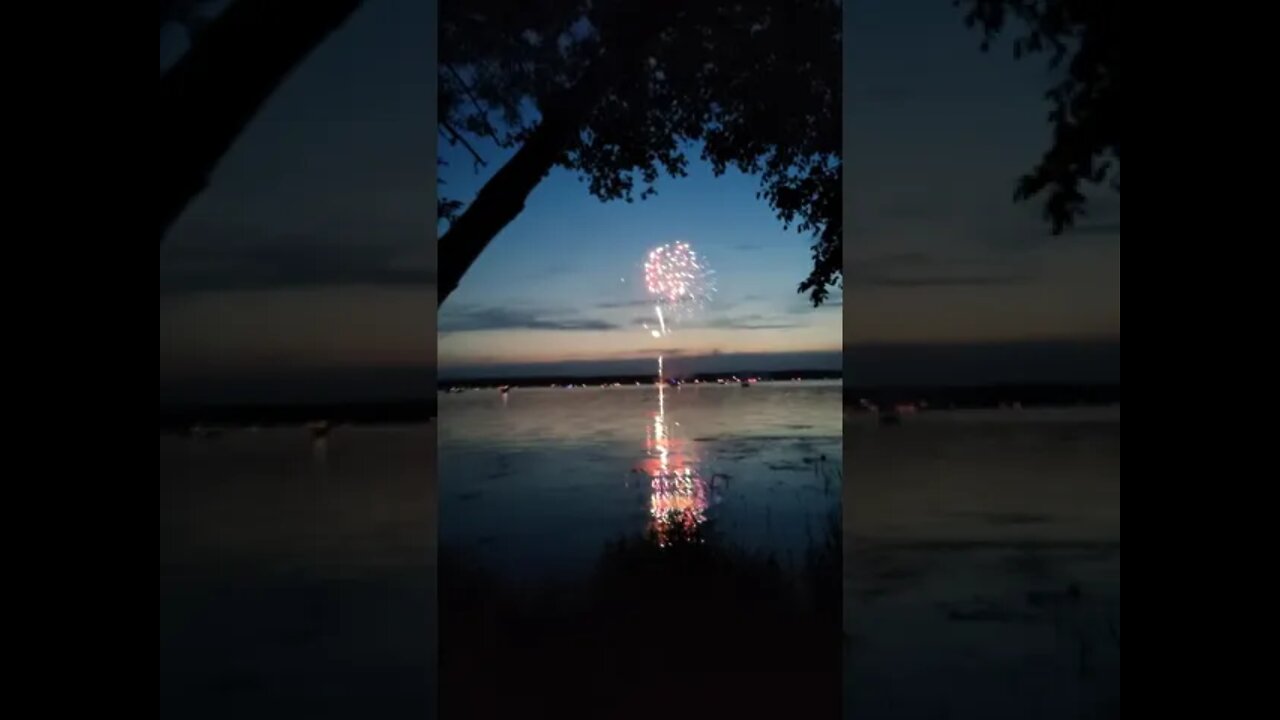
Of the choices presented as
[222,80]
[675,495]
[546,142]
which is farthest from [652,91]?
[675,495]

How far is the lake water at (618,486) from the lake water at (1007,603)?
1.34m

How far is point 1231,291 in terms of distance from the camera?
238 centimetres

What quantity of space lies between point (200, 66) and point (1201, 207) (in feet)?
9.18

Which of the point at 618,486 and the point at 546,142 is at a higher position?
the point at 546,142

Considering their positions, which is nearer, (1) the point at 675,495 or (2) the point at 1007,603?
(2) the point at 1007,603

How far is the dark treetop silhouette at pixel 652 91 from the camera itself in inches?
159

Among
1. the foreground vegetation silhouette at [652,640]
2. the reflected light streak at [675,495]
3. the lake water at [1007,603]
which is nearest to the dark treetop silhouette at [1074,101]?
the lake water at [1007,603]

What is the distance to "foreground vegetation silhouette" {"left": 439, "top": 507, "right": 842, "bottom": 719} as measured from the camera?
362 cm

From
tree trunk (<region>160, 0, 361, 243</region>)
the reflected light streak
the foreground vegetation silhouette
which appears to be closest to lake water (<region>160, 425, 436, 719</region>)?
the foreground vegetation silhouette

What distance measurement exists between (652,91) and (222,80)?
2.51m

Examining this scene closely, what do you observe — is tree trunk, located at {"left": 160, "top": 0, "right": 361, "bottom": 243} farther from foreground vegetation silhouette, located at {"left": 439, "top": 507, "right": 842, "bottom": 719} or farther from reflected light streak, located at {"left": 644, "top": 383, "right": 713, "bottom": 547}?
reflected light streak, located at {"left": 644, "top": 383, "right": 713, "bottom": 547}

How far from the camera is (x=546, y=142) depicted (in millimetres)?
3688

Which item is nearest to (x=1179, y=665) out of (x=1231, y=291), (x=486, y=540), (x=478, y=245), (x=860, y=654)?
(x=1231, y=291)

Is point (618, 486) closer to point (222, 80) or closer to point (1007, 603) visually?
point (1007, 603)
